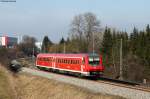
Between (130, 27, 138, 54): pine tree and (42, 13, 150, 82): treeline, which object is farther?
(130, 27, 138, 54): pine tree

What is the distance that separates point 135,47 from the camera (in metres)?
88.1

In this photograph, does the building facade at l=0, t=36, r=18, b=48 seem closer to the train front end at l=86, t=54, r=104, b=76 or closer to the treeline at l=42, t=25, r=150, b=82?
the treeline at l=42, t=25, r=150, b=82

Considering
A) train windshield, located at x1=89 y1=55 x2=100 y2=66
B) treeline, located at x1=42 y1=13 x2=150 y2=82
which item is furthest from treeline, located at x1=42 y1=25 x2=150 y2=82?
train windshield, located at x1=89 y1=55 x2=100 y2=66

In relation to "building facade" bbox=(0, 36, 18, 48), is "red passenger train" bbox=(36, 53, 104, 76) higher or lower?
lower

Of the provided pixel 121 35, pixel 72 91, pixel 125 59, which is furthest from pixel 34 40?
pixel 72 91

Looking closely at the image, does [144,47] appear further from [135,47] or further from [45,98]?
[45,98]

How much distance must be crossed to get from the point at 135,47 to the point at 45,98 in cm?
6516

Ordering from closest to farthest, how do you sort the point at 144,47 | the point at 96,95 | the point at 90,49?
1. the point at 96,95
2. the point at 144,47
3. the point at 90,49

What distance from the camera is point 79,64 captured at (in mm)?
40781

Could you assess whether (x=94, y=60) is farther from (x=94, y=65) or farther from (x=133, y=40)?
(x=133, y=40)

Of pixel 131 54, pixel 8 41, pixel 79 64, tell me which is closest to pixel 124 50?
pixel 131 54

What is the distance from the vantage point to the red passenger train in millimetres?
39062

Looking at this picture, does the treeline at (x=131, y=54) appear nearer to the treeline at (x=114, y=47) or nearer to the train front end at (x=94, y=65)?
the treeline at (x=114, y=47)

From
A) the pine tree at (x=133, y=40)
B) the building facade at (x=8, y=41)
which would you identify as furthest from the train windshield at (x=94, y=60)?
the building facade at (x=8, y=41)
